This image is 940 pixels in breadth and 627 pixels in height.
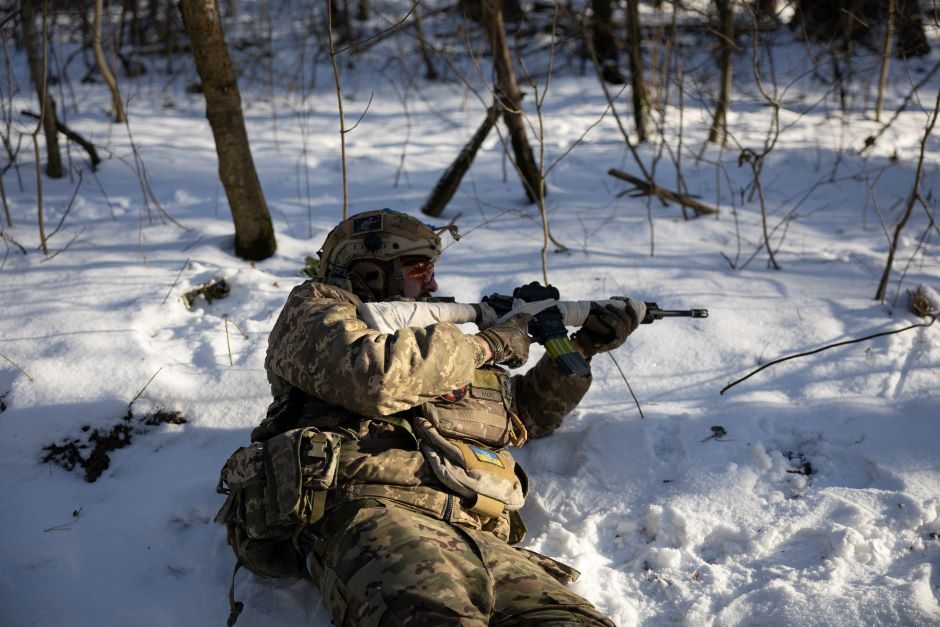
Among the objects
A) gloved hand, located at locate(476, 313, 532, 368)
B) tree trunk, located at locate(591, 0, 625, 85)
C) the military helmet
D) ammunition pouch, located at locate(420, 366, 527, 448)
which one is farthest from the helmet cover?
tree trunk, located at locate(591, 0, 625, 85)

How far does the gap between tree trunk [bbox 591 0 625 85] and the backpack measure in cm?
656

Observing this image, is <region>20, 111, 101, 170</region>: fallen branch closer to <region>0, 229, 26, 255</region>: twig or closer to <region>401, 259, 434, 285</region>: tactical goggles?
<region>0, 229, 26, 255</region>: twig

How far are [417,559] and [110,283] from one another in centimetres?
261

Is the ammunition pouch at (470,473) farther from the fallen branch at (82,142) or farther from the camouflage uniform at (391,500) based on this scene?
the fallen branch at (82,142)

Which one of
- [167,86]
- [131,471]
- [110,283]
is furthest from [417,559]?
[167,86]

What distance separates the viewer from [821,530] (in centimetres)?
238

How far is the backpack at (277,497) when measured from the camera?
2082 mm

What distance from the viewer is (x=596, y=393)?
3201mm

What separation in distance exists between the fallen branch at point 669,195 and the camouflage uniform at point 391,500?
9.53 feet

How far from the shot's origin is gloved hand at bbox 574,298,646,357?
2797 mm

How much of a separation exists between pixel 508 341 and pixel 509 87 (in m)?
2.66

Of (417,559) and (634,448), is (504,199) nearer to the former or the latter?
(634,448)

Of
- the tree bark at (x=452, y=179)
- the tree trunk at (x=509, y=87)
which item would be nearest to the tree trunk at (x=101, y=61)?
the tree bark at (x=452, y=179)

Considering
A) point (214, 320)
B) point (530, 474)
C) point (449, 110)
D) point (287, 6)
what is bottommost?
point (530, 474)
